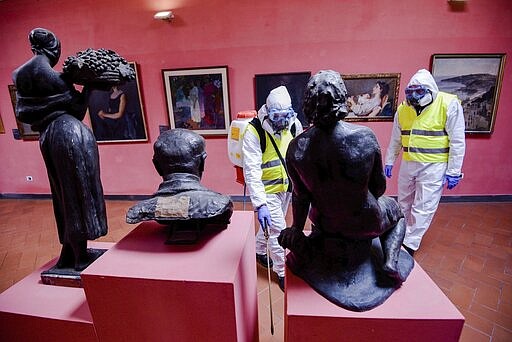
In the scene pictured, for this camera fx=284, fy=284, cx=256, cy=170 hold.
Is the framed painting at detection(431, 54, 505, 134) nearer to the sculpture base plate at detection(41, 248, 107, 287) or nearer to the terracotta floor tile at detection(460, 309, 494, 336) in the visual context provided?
the terracotta floor tile at detection(460, 309, 494, 336)

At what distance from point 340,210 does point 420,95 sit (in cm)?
230

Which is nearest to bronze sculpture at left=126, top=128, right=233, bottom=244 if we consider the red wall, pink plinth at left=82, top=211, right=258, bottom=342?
pink plinth at left=82, top=211, right=258, bottom=342

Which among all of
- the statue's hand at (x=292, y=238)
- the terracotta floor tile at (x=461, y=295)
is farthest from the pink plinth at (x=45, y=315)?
the terracotta floor tile at (x=461, y=295)

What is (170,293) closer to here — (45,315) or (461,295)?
(45,315)

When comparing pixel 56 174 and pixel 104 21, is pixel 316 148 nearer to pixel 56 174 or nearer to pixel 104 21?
pixel 56 174

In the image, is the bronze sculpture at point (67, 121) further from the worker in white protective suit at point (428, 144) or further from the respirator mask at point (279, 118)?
the worker in white protective suit at point (428, 144)

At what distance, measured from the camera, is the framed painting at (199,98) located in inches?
172

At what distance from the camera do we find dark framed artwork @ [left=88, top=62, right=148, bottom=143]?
4.61 metres

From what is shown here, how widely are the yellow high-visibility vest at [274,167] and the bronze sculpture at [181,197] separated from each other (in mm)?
1003

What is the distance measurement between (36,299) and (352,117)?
406 centimetres

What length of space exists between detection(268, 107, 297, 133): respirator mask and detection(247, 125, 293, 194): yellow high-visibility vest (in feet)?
0.32

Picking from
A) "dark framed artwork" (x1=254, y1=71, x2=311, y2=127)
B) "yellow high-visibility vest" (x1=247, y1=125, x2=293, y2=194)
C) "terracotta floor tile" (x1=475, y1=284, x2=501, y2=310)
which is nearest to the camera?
"terracotta floor tile" (x1=475, y1=284, x2=501, y2=310)

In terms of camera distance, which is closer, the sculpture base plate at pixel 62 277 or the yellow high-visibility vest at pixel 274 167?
the sculpture base plate at pixel 62 277

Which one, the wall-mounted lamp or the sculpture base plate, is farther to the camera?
the wall-mounted lamp
